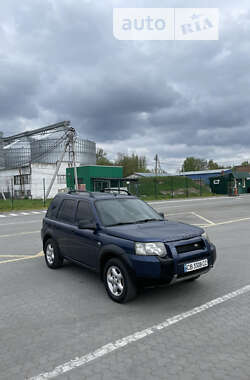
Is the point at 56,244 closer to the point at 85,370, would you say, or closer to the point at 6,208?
the point at 85,370

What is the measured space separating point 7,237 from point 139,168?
77398 mm

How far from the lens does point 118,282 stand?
4223 millimetres

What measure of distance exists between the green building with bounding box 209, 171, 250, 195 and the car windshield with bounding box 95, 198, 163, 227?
3602cm

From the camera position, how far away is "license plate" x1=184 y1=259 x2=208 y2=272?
4027 mm

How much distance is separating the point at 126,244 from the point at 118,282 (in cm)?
62

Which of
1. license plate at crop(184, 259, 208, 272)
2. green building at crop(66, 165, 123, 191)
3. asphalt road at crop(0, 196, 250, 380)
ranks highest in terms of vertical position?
green building at crop(66, 165, 123, 191)

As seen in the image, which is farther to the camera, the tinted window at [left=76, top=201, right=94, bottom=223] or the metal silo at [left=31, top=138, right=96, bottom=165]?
the metal silo at [left=31, top=138, right=96, bottom=165]

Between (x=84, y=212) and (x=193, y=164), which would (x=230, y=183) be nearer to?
(x=84, y=212)

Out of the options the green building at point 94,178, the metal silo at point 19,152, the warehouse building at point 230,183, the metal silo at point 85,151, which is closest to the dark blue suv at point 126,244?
the warehouse building at point 230,183

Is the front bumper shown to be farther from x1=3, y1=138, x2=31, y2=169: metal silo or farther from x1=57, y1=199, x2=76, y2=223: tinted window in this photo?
x1=3, y1=138, x2=31, y2=169: metal silo

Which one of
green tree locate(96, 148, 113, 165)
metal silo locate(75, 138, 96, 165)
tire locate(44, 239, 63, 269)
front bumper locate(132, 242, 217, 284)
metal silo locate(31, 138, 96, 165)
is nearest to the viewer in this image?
front bumper locate(132, 242, 217, 284)

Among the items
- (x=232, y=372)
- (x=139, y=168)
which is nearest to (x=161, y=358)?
(x=232, y=372)

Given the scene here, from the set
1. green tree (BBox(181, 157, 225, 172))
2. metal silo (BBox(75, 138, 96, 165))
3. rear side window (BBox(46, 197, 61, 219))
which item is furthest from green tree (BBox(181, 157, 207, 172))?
rear side window (BBox(46, 197, 61, 219))

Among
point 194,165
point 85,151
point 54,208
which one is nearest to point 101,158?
point 85,151
